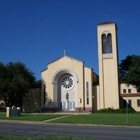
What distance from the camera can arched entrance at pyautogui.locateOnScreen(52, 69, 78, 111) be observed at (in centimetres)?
4647

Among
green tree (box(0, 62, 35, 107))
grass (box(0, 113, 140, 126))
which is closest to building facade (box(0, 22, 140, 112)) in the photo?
green tree (box(0, 62, 35, 107))

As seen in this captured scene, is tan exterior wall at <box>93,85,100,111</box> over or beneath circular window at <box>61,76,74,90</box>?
beneath

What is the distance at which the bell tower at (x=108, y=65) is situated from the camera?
42.5 m

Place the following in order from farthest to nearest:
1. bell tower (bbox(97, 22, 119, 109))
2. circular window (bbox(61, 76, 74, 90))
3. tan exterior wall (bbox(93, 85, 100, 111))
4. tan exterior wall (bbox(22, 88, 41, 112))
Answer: tan exterior wall (bbox(22, 88, 41, 112)) → circular window (bbox(61, 76, 74, 90)) → tan exterior wall (bbox(93, 85, 100, 111)) → bell tower (bbox(97, 22, 119, 109))

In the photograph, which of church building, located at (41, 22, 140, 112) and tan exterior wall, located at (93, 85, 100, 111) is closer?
church building, located at (41, 22, 140, 112)

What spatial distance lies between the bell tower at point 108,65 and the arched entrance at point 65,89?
224 inches

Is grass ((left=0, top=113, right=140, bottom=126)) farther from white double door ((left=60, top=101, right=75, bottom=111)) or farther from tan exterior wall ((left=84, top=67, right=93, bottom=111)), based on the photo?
white double door ((left=60, top=101, right=75, bottom=111))

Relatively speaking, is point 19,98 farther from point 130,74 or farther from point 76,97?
point 130,74

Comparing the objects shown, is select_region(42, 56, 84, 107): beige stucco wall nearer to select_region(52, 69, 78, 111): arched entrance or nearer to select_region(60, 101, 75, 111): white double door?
select_region(52, 69, 78, 111): arched entrance

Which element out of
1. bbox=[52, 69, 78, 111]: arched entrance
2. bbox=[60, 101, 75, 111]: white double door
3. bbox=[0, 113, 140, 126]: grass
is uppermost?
bbox=[52, 69, 78, 111]: arched entrance

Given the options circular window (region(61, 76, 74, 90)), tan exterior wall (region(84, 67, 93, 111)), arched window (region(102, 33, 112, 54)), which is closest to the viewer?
tan exterior wall (region(84, 67, 93, 111))

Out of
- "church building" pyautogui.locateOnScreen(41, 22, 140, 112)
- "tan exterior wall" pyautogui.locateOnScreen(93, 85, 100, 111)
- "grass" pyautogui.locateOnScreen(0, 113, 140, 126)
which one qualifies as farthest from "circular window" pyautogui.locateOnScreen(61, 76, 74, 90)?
"grass" pyautogui.locateOnScreen(0, 113, 140, 126)

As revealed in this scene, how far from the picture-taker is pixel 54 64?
47.7m

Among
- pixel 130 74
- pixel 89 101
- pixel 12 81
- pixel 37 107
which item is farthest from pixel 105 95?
pixel 12 81
